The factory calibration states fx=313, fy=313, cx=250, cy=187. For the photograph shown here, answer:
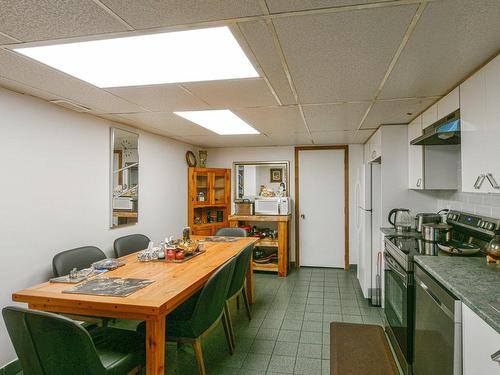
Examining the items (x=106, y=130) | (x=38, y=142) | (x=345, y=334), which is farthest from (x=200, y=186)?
(x=345, y=334)

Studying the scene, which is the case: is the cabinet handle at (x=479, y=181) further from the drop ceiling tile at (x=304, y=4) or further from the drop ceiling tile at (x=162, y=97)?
the drop ceiling tile at (x=162, y=97)

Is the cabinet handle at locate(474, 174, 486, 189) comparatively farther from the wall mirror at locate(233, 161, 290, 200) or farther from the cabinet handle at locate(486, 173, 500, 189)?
the wall mirror at locate(233, 161, 290, 200)

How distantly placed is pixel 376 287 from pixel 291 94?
2.54 m

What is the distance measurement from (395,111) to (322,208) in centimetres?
273

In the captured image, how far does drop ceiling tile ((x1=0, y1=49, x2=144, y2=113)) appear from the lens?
189 cm

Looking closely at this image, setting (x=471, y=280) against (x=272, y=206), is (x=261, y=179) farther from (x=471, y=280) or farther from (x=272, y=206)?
(x=471, y=280)

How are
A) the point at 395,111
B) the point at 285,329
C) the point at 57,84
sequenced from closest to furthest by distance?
the point at 57,84 → the point at 395,111 → the point at 285,329

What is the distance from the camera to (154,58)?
1816mm

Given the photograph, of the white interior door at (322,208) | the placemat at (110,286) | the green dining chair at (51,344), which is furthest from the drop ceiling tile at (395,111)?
the green dining chair at (51,344)

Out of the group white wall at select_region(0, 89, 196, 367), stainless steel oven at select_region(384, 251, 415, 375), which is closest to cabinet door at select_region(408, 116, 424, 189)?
stainless steel oven at select_region(384, 251, 415, 375)

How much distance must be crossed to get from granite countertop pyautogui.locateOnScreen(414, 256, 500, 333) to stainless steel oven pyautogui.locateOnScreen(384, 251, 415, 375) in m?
0.30

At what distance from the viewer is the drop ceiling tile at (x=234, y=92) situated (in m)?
2.21

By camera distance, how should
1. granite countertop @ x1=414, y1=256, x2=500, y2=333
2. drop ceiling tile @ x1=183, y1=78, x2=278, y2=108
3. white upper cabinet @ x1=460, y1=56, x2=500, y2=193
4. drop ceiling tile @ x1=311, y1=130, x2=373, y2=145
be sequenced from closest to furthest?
granite countertop @ x1=414, y1=256, x2=500, y2=333
white upper cabinet @ x1=460, y1=56, x2=500, y2=193
drop ceiling tile @ x1=183, y1=78, x2=278, y2=108
drop ceiling tile @ x1=311, y1=130, x2=373, y2=145

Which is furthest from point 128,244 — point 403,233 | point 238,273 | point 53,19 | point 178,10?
point 403,233
